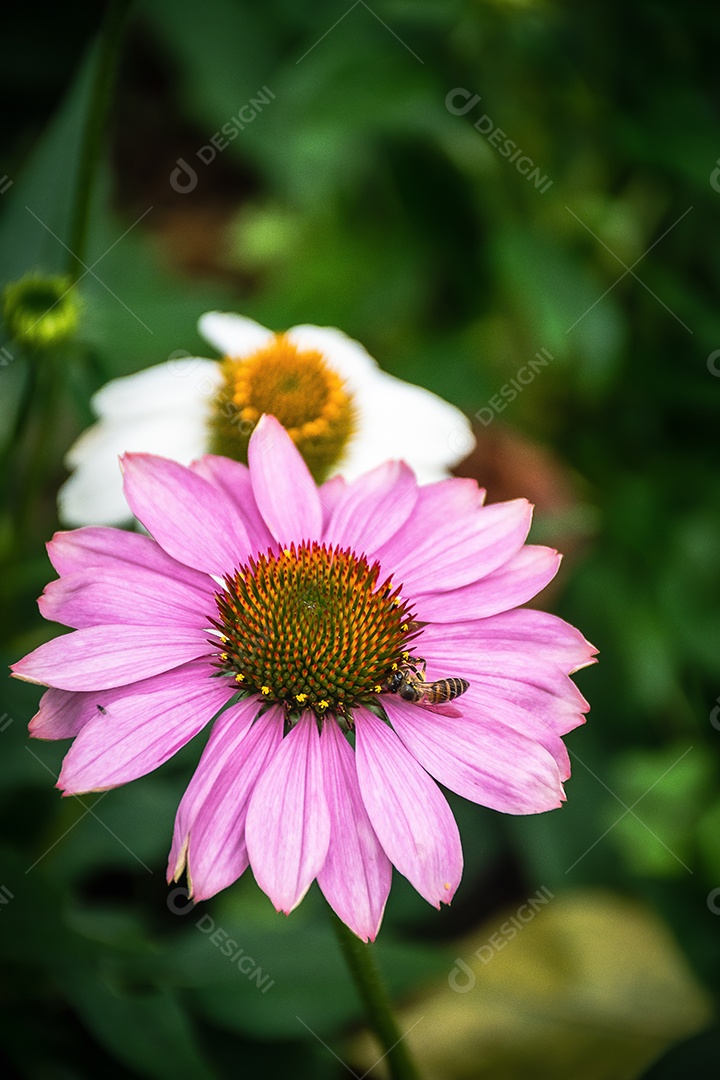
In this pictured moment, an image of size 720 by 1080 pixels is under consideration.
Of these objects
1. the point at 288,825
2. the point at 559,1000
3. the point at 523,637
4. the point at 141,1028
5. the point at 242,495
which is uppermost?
the point at 523,637

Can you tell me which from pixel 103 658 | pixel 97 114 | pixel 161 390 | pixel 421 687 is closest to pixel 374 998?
pixel 421 687

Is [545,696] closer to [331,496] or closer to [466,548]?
[466,548]

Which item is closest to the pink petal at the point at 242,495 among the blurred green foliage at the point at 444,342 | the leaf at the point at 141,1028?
the blurred green foliage at the point at 444,342

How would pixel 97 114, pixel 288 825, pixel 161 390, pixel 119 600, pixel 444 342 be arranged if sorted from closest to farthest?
pixel 288 825, pixel 119 600, pixel 97 114, pixel 161 390, pixel 444 342

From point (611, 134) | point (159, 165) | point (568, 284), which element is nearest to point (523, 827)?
point (568, 284)

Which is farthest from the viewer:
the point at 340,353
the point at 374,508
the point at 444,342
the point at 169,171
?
the point at 169,171

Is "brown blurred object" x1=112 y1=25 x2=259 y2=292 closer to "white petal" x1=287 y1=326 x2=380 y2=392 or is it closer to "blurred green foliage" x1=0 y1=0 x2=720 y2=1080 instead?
"blurred green foliage" x1=0 y1=0 x2=720 y2=1080

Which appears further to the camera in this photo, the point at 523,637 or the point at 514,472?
the point at 514,472
